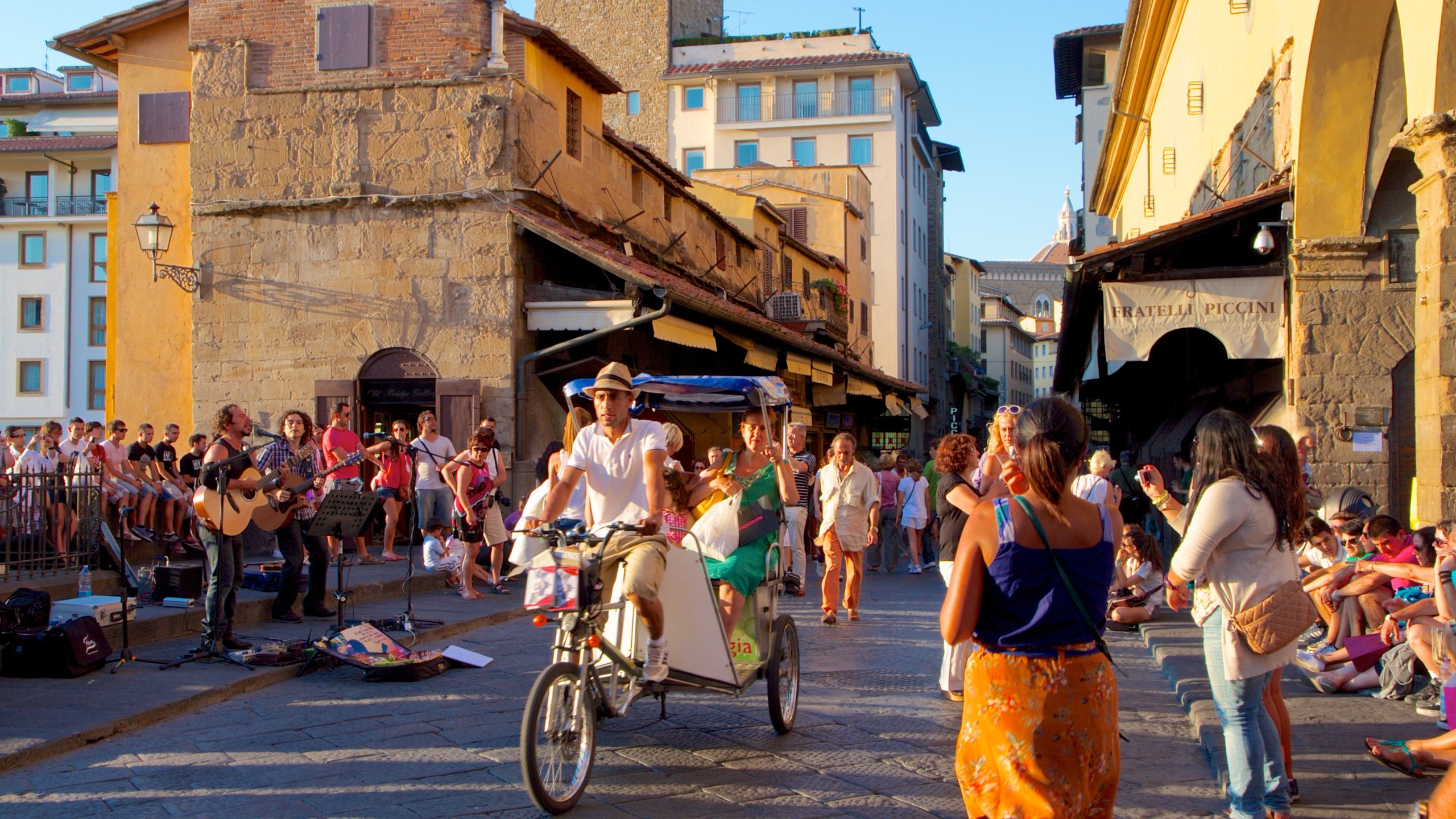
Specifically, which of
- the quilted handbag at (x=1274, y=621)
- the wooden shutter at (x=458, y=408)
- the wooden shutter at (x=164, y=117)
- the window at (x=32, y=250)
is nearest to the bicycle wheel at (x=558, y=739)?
the quilted handbag at (x=1274, y=621)

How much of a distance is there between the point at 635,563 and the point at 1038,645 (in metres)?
2.33

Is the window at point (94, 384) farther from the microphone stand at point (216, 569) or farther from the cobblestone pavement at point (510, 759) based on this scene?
the cobblestone pavement at point (510, 759)

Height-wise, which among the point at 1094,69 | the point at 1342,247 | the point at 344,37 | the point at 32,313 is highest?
the point at 1094,69

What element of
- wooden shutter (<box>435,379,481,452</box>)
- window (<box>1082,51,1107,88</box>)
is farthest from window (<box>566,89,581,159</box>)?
window (<box>1082,51,1107,88</box>)

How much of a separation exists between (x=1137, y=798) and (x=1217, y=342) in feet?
43.8

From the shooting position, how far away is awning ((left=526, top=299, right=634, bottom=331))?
16078 millimetres

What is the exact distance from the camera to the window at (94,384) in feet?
168

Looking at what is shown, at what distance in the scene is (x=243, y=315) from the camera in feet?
57.1

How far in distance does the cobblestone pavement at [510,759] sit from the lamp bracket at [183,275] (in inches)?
423

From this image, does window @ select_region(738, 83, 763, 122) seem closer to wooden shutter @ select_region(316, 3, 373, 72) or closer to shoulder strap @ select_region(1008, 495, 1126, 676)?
wooden shutter @ select_region(316, 3, 373, 72)

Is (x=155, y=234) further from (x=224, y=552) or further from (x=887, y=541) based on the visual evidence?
(x=887, y=541)

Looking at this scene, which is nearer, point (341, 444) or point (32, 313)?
point (341, 444)

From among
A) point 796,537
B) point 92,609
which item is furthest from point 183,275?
point 92,609

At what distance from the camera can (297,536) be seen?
981 cm
